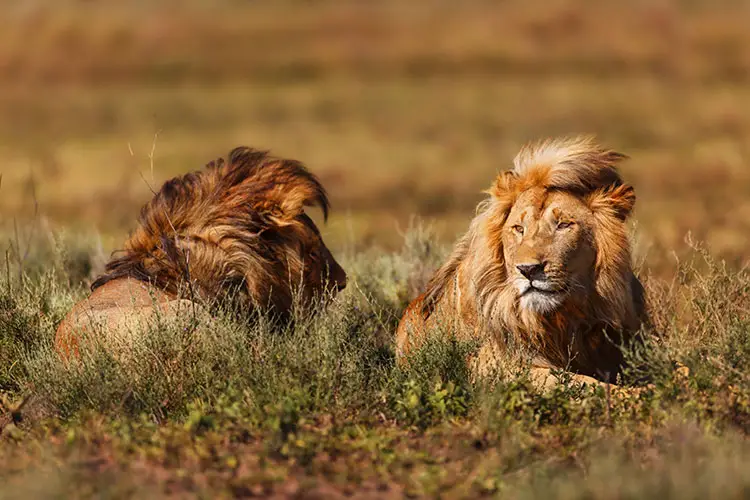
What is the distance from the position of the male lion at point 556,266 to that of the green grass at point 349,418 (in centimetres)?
30

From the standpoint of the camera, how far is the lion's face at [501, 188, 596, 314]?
7.03 metres

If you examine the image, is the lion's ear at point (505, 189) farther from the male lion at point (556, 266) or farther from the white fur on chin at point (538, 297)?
the white fur on chin at point (538, 297)

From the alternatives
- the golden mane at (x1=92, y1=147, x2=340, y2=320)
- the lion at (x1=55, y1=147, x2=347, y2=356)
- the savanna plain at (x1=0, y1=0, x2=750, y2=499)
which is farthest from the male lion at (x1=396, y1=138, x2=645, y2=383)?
the golden mane at (x1=92, y1=147, x2=340, y2=320)

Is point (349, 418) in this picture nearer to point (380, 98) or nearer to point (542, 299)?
point (542, 299)

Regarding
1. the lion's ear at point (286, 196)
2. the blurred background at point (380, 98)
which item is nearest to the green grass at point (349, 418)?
the lion's ear at point (286, 196)

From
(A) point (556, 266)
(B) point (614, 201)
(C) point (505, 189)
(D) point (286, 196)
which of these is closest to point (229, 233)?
(D) point (286, 196)

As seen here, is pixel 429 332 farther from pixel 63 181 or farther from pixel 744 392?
pixel 63 181

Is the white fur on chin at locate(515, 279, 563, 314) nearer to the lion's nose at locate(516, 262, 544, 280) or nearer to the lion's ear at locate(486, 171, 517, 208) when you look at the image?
the lion's nose at locate(516, 262, 544, 280)

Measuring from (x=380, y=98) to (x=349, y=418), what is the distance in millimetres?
52330

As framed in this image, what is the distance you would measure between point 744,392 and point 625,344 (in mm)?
1110

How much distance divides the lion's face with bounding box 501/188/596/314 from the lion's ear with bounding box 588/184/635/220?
0.07 metres

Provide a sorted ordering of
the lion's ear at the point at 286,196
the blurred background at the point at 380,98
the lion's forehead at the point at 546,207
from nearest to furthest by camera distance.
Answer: the lion's forehead at the point at 546,207 → the lion's ear at the point at 286,196 → the blurred background at the point at 380,98

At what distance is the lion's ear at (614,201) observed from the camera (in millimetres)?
7359

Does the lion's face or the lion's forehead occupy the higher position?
the lion's forehead
